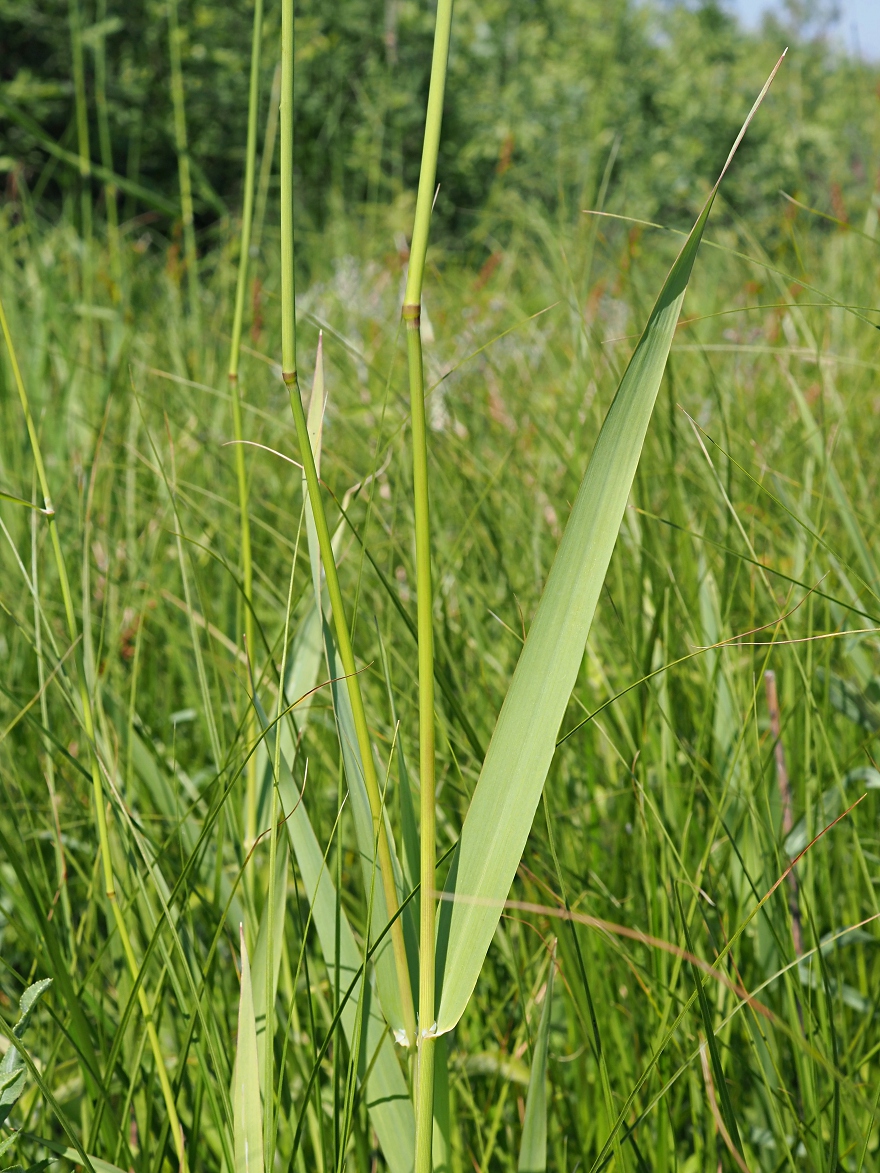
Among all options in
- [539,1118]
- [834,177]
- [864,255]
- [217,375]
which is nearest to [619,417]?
[539,1118]

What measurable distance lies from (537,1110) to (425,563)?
296 millimetres

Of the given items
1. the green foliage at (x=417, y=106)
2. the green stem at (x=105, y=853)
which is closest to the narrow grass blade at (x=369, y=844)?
the green stem at (x=105, y=853)

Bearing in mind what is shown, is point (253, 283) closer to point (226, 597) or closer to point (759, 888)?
point (226, 597)

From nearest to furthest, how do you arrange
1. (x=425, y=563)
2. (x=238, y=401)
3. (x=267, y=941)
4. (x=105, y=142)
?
(x=425, y=563) → (x=267, y=941) → (x=238, y=401) → (x=105, y=142)

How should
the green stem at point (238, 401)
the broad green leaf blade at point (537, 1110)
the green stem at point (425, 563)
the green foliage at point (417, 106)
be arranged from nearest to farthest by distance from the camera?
the green stem at point (425, 563) → the broad green leaf blade at point (537, 1110) → the green stem at point (238, 401) → the green foliage at point (417, 106)

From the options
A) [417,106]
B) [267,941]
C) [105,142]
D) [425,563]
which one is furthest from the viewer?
[417,106]

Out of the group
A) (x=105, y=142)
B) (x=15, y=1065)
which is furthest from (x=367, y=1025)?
(x=105, y=142)

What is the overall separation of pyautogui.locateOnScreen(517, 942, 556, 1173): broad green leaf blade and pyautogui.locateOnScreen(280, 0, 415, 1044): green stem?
64mm

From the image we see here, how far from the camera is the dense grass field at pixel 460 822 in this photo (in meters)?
0.48

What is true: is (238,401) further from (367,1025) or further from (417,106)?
(417,106)

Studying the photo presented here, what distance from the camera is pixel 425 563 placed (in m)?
0.36

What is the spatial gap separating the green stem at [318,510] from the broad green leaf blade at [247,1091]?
0.25ft

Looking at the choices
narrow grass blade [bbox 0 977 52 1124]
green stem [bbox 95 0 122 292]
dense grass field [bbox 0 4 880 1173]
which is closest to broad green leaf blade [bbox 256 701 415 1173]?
dense grass field [bbox 0 4 880 1173]

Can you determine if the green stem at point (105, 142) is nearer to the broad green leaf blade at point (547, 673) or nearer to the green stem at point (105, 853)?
the green stem at point (105, 853)
